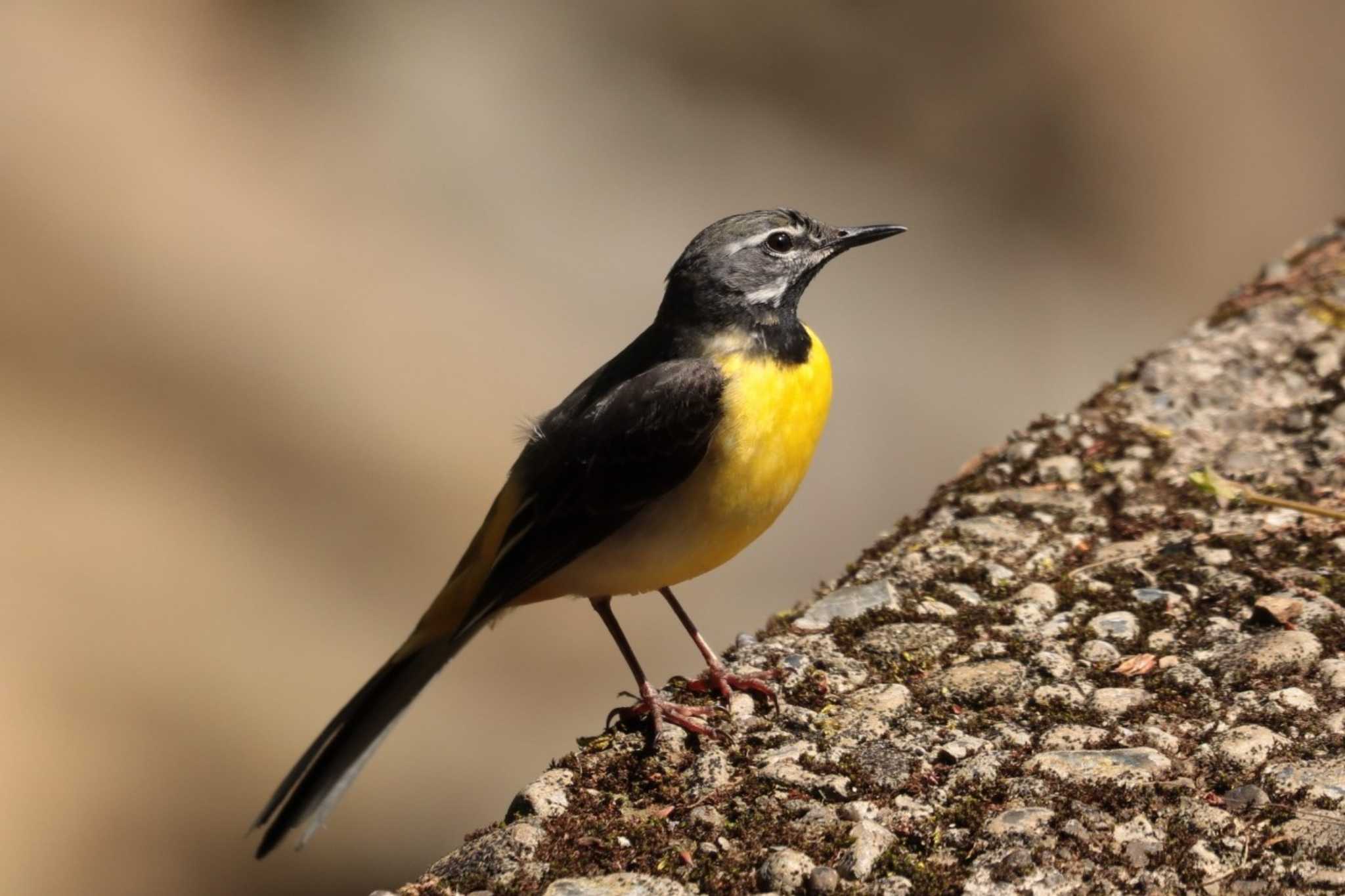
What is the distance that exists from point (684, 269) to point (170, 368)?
9538mm

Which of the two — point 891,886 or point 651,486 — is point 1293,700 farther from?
point 651,486

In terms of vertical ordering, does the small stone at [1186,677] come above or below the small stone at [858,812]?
above

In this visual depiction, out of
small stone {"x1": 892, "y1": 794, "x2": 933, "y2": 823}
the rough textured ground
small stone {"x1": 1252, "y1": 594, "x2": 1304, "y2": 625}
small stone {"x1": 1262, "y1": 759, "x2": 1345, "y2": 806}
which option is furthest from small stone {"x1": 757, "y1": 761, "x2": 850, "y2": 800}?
small stone {"x1": 1252, "y1": 594, "x2": 1304, "y2": 625}

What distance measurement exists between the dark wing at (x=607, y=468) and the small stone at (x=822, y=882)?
1460 mm

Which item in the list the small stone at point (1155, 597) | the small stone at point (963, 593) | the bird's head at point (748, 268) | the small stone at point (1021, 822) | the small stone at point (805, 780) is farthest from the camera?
the bird's head at point (748, 268)

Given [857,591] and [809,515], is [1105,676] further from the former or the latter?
[809,515]

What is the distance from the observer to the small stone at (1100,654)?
387 centimetres

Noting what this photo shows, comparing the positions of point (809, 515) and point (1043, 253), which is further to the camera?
point (1043, 253)

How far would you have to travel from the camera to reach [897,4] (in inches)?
742

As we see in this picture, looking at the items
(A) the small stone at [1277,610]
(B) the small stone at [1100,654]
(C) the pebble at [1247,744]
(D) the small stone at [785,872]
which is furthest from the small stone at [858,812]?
(A) the small stone at [1277,610]

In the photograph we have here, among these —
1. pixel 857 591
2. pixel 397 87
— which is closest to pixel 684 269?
pixel 857 591

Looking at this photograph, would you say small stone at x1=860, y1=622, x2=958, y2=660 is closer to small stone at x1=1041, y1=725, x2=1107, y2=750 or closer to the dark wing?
small stone at x1=1041, y1=725, x2=1107, y2=750

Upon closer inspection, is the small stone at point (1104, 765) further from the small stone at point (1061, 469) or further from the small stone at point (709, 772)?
the small stone at point (1061, 469)

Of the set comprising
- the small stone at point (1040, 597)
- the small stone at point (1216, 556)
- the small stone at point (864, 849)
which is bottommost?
the small stone at point (864, 849)
